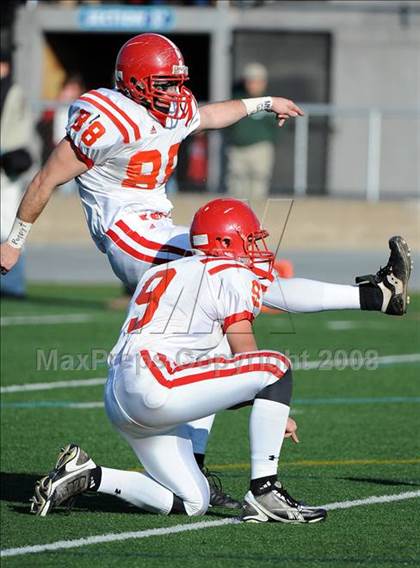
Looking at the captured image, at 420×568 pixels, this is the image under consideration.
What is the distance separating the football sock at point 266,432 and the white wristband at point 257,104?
200 centimetres

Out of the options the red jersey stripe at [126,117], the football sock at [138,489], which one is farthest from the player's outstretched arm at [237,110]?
the football sock at [138,489]

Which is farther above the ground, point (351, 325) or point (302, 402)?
point (302, 402)

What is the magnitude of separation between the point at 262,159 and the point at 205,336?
42.3 feet

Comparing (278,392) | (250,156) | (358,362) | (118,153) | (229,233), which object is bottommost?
(358,362)

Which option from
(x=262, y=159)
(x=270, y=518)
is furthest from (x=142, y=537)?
(x=262, y=159)

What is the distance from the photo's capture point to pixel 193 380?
5.16 metres

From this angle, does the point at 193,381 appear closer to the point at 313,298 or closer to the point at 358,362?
the point at 313,298

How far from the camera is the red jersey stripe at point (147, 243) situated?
19.4 feet

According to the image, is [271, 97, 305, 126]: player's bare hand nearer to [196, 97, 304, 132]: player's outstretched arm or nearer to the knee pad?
[196, 97, 304, 132]: player's outstretched arm

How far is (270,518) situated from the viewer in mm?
5258

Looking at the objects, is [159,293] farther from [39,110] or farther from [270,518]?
[39,110]

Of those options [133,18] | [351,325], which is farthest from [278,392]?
[133,18]

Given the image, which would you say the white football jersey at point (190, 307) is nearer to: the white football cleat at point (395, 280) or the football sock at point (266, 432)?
the football sock at point (266, 432)

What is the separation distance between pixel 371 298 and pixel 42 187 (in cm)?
151
